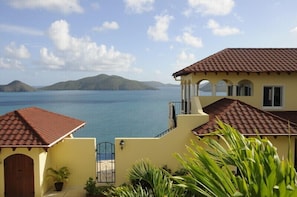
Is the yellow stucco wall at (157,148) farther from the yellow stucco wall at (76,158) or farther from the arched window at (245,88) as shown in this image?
the arched window at (245,88)

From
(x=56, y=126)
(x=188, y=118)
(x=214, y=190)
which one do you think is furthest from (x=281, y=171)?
(x=56, y=126)

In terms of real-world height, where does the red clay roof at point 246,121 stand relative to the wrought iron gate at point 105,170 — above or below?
above

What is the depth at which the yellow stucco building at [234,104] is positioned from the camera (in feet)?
48.7

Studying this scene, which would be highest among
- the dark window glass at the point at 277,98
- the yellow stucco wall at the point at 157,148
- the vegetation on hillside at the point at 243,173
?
the dark window glass at the point at 277,98

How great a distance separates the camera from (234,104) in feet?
53.4

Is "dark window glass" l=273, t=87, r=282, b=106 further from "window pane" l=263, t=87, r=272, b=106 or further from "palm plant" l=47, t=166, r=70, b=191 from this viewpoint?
"palm plant" l=47, t=166, r=70, b=191

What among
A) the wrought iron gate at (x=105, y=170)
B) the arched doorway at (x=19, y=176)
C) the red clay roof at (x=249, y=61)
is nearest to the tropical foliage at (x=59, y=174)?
the arched doorway at (x=19, y=176)

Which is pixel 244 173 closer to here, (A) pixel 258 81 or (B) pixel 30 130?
(B) pixel 30 130

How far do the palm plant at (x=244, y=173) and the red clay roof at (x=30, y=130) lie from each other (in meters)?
10.7

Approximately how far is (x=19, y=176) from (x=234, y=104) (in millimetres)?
11855

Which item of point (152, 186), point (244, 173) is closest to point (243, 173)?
point (244, 173)

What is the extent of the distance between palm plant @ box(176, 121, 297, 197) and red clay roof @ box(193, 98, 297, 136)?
9669mm

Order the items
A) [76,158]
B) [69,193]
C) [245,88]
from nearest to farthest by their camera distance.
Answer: [69,193] → [76,158] → [245,88]

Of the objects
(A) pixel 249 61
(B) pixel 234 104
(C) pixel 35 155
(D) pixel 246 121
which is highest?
→ (A) pixel 249 61
